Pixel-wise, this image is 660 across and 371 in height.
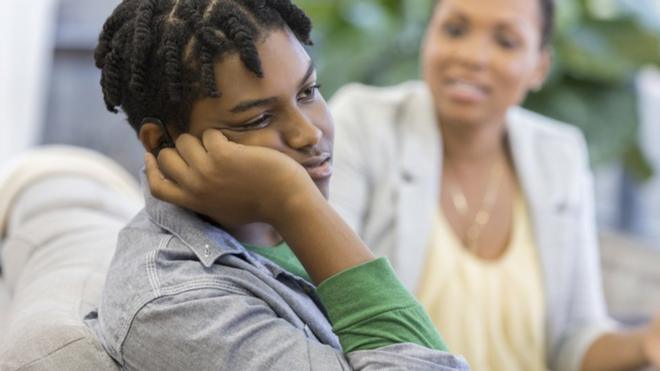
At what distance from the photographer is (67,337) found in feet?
3.68

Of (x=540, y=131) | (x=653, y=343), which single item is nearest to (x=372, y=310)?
(x=653, y=343)

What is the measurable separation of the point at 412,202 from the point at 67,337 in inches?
42.4

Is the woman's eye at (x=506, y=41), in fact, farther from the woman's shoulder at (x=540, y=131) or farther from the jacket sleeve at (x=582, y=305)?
the jacket sleeve at (x=582, y=305)

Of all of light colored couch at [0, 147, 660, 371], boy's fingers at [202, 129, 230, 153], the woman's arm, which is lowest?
the woman's arm

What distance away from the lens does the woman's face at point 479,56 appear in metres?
2.15

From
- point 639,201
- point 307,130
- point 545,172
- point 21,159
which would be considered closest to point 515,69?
point 545,172

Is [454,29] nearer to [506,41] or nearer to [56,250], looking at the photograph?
[506,41]

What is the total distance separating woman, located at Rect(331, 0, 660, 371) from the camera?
2.09 m

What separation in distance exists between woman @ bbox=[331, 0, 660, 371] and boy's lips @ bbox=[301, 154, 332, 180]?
0.91 meters

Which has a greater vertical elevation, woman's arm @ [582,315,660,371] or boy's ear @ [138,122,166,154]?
boy's ear @ [138,122,166,154]

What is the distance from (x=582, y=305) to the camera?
2141 mm

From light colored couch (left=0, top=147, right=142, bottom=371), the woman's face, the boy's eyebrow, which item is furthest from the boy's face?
the woman's face

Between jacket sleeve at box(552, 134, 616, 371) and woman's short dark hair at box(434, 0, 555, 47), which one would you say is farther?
woman's short dark hair at box(434, 0, 555, 47)

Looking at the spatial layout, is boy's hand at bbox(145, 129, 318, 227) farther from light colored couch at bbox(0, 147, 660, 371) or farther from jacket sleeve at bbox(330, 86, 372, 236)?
jacket sleeve at bbox(330, 86, 372, 236)
